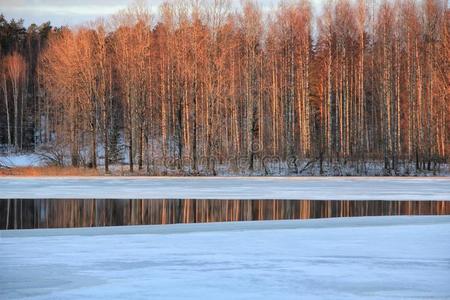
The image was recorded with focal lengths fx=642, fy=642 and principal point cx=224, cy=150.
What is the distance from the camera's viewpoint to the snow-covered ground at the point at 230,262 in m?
7.59

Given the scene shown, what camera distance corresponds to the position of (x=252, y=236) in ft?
41.5

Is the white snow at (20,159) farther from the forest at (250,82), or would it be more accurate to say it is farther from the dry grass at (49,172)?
the dry grass at (49,172)

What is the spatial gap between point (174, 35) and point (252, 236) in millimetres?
31619

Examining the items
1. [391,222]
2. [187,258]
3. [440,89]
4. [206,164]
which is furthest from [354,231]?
[440,89]

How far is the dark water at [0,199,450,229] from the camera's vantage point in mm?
15891

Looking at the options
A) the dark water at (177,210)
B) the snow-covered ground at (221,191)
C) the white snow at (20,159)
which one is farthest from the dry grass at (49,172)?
the dark water at (177,210)

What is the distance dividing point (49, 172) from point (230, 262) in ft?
91.7

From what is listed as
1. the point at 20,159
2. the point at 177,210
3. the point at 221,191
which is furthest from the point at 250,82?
the point at 177,210

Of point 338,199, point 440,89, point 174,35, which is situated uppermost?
point 174,35

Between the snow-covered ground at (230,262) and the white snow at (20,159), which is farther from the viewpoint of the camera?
the white snow at (20,159)

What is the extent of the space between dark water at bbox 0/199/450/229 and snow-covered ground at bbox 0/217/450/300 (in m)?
1.98

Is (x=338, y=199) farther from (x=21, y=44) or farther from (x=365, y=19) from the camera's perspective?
(x=21, y=44)

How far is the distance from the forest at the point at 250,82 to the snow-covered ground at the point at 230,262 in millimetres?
23753

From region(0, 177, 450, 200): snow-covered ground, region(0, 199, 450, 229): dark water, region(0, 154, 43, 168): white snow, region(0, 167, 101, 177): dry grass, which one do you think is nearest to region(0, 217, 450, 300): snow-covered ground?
region(0, 199, 450, 229): dark water
